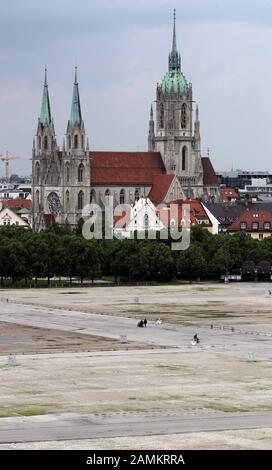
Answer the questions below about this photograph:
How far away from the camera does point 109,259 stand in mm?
186000

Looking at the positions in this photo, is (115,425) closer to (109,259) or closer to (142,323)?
(142,323)

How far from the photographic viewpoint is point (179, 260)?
185 meters

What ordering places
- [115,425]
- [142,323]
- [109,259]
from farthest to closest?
[109,259]
[142,323]
[115,425]

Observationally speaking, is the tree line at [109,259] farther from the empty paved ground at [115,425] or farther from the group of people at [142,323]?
the empty paved ground at [115,425]

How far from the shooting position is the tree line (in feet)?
581

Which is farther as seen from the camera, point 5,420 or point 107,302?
point 107,302

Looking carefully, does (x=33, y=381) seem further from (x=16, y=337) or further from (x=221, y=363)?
(x=16, y=337)

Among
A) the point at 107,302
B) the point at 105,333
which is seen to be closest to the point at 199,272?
the point at 107,302

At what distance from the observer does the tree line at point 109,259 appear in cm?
17712

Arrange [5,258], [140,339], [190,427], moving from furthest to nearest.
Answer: [5,258], [140,339], [190,427]

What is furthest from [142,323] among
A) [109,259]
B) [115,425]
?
[109,259]

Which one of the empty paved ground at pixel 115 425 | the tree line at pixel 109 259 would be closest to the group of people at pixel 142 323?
the empty paved ground at pixel 115 425

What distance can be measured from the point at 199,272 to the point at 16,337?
3320 inches
